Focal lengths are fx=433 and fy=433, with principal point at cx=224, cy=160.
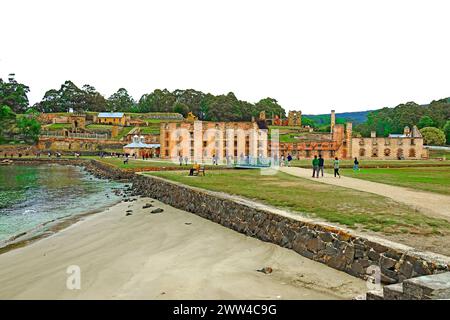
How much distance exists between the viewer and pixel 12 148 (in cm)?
8775

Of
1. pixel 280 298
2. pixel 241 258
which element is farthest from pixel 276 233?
pixel 280 298

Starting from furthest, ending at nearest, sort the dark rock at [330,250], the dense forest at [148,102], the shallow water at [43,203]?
the dense forest at [148,102], the shallow water at [43,203], the dark rock at [330,250]

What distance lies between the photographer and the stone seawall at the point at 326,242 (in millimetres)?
6574

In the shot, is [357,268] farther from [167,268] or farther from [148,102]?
[148,102]

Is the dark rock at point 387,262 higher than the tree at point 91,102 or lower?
lower

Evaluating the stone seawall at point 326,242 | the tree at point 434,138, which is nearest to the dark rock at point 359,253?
the stone seawall at point 326,242

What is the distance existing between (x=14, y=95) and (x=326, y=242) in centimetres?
13471

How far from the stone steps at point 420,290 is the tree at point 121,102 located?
147 metres

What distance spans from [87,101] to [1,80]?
85.9 ft

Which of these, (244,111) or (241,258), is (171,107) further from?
(241,258)

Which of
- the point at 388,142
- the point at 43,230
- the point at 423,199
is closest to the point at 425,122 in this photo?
the point at 388,142

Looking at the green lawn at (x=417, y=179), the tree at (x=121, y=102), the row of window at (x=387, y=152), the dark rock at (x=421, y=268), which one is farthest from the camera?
the tree at (x=121, y=102)

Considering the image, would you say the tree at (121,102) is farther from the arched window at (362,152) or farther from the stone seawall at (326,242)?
the stone seawall at (326,242)

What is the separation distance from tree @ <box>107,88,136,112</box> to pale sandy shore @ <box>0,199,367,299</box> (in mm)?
139138
